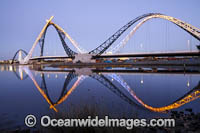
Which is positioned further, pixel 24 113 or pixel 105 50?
pixel 105 50

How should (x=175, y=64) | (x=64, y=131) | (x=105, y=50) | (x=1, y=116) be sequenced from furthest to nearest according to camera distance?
(x=105, y=50) < (x=175, y=64) < (x=1, y=116) < (x=64, y=131)

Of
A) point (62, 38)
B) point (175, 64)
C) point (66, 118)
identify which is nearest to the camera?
point (66, 118)

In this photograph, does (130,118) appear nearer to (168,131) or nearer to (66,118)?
(168,131)

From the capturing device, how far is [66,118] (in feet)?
15.5

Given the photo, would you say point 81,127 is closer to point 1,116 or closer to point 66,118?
point 66,118

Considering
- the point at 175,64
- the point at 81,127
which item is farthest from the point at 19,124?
the point at 175,64

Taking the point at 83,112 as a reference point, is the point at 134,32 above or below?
above

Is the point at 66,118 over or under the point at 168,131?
over

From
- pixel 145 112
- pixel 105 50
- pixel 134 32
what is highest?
pixel 134 32

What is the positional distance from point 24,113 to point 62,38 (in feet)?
276

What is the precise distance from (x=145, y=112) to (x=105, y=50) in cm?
6822

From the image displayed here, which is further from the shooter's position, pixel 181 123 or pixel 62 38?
pixel 62 38

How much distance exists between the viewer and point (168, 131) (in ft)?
16.1

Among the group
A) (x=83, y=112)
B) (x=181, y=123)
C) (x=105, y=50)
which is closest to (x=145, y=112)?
(x=181, y=123)
